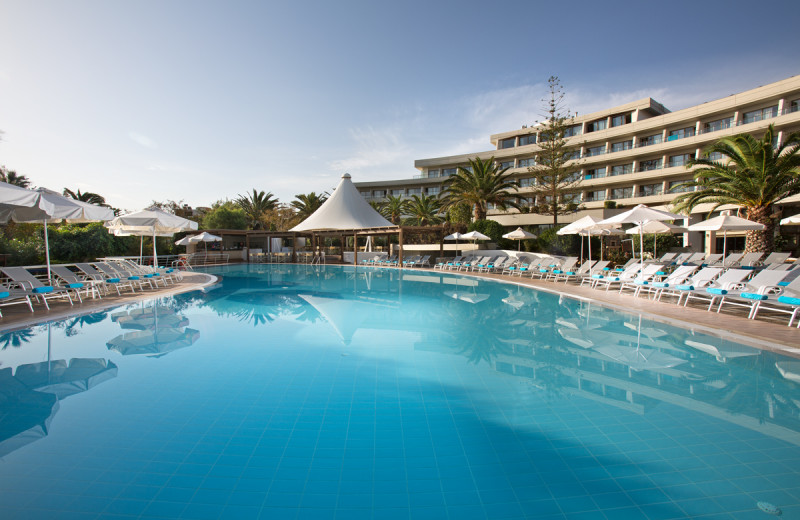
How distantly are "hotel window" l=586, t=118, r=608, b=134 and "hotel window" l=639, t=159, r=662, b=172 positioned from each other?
17.3 ft

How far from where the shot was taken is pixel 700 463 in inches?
109

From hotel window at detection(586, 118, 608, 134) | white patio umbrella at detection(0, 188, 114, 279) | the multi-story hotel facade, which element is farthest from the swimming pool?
hotel window at detection(586, 118, 608, 134)

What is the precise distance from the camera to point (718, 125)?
95.4ft

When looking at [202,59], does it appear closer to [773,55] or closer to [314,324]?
[314,324]

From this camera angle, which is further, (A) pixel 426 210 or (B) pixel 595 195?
(B) pixel 595 195

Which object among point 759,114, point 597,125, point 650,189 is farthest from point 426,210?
point 759,114

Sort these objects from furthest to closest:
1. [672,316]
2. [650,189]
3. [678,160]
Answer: [650,189], [678,160], [672,316]

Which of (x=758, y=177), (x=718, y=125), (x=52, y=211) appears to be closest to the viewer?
(x=52, y=211)

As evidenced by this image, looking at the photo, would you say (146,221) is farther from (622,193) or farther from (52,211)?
(622,193)

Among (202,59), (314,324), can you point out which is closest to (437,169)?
(202,59)

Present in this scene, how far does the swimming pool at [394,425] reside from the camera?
2379 mm

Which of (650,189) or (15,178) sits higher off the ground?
(650,189)

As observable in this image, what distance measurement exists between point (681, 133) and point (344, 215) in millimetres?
30982

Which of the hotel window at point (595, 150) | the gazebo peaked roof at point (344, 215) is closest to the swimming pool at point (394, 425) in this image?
the gazebo peaked roof at point (344, 215)
